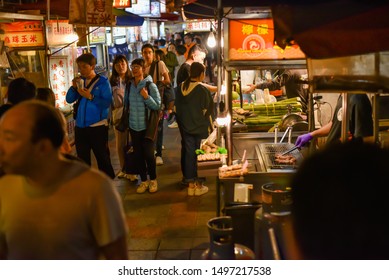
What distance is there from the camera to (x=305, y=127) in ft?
28.8

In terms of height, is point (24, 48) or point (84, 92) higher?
point (24, 48)

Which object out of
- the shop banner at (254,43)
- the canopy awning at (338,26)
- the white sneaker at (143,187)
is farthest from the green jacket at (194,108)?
the canopy awning at (338,26)

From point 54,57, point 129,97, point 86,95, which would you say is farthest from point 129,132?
point 54,57

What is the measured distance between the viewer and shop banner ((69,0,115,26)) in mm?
8281

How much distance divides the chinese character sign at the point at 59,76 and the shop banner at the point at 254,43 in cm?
560

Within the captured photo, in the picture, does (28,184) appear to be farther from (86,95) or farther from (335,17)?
(86,95)

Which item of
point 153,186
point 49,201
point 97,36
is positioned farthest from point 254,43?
point 97,36

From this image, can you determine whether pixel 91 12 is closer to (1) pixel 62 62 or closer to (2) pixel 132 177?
(1) pixel 62 62

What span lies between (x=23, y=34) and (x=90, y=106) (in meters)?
2.16

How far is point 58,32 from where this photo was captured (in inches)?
375

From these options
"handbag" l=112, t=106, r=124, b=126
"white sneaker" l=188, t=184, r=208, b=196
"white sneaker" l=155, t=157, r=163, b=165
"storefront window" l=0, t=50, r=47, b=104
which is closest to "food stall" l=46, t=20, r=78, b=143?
"storefront window" l=0, t=50, r=47, b=104

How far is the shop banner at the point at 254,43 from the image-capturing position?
530 centimetres
